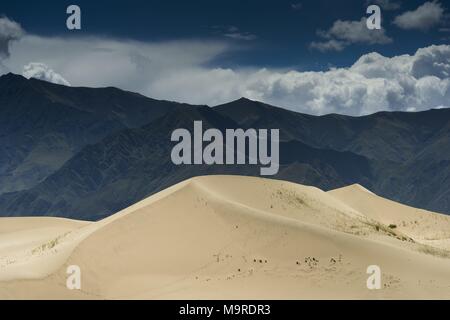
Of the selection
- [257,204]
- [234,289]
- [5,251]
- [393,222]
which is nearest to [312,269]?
[234,289]

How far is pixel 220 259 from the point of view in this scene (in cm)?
3397

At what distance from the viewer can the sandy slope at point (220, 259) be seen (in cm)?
3112

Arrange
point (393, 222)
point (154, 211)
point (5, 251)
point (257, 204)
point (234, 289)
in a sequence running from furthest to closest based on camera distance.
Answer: point (393, 222)
point (5, 251)
point (257, 204)
point (154, 211)
point (234, 289)

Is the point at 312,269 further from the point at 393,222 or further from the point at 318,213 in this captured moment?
the point at 393,222

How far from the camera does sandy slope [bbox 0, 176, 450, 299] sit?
31.1 meters

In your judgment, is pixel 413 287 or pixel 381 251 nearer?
pixel 413 287
